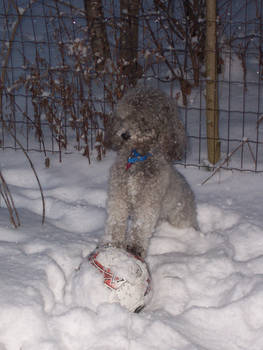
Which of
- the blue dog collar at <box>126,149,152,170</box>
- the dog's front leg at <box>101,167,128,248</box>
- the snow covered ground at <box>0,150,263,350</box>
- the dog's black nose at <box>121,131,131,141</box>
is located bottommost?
the snow covered ground at <box>0,150,263,350</box>

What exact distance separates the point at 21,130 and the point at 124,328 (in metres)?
3.90

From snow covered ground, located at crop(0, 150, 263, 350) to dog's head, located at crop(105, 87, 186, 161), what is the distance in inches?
30.9

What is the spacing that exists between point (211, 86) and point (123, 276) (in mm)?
2502

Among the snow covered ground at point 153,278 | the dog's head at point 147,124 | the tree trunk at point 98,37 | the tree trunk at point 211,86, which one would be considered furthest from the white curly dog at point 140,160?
the tree trunk at point 98,37

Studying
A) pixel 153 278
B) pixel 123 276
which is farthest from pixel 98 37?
pixel 123 276

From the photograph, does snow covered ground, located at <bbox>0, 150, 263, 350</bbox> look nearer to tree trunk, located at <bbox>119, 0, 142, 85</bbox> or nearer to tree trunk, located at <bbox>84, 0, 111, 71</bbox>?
tree trunk, located at <bbox>119, 0, 142, 85</bbox>

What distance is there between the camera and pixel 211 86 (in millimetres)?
4551

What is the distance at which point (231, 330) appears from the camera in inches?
101

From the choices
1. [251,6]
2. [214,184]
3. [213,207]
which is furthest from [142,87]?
[251,6]

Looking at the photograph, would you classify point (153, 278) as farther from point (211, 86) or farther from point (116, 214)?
point (211, 86)

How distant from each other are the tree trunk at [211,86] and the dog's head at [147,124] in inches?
62.4

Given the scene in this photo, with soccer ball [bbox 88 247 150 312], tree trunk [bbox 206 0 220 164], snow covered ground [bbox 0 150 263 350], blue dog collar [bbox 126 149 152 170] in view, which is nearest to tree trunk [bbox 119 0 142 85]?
tree trunk [bbox 206 0 220 164]

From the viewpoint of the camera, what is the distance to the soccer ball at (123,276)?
2609 millimetres

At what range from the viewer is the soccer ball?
261 cm
